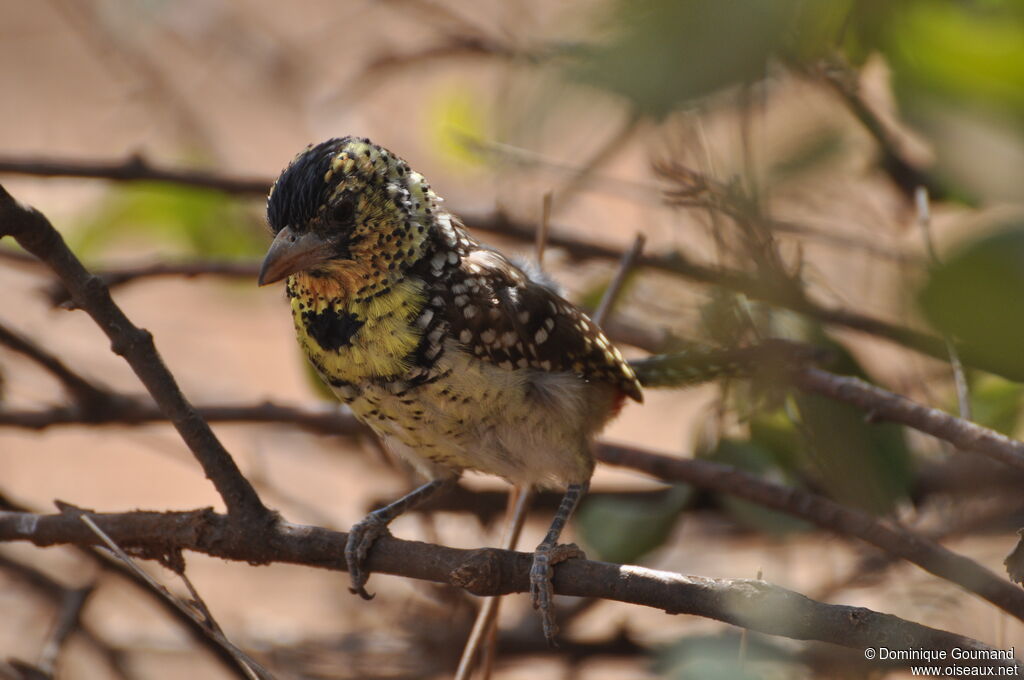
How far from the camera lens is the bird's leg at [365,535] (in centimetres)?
208

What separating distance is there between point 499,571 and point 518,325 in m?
0.62

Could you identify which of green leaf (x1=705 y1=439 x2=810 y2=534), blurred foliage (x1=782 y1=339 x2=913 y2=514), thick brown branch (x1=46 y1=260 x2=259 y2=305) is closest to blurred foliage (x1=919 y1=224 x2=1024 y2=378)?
blurred foliage (x1=782 y1=339 x2=913 y2=514)

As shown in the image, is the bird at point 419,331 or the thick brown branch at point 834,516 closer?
the thick brown branch at point 834,516

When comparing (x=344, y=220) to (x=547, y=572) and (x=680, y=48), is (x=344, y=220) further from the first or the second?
(x=680, y=48)

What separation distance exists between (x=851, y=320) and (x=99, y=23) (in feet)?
12.8

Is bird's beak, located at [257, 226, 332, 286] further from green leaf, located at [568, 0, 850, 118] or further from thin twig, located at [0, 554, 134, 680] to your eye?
thin twig, located at [0, 554, 134, 680]

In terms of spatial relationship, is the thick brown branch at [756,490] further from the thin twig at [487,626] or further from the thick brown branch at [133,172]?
the thick brown branch at [133,172]

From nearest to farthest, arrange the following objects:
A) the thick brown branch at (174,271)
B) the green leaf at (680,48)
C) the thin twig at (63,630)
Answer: the green leaf at (680,48), the thin twig at (63,630), the thick brown branch at (174,271)

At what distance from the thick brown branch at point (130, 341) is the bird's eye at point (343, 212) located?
479 mm

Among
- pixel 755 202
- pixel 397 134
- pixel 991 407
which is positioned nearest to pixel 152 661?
pixel 397 134

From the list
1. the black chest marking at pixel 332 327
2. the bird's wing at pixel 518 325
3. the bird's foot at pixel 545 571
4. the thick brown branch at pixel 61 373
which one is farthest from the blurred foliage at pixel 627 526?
the thick brown branch at pixel 61 373

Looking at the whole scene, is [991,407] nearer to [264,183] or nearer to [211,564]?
[264,183]

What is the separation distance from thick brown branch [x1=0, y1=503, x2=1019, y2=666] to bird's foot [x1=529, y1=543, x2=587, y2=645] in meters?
0.03

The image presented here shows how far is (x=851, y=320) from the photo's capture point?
88.7 inches
